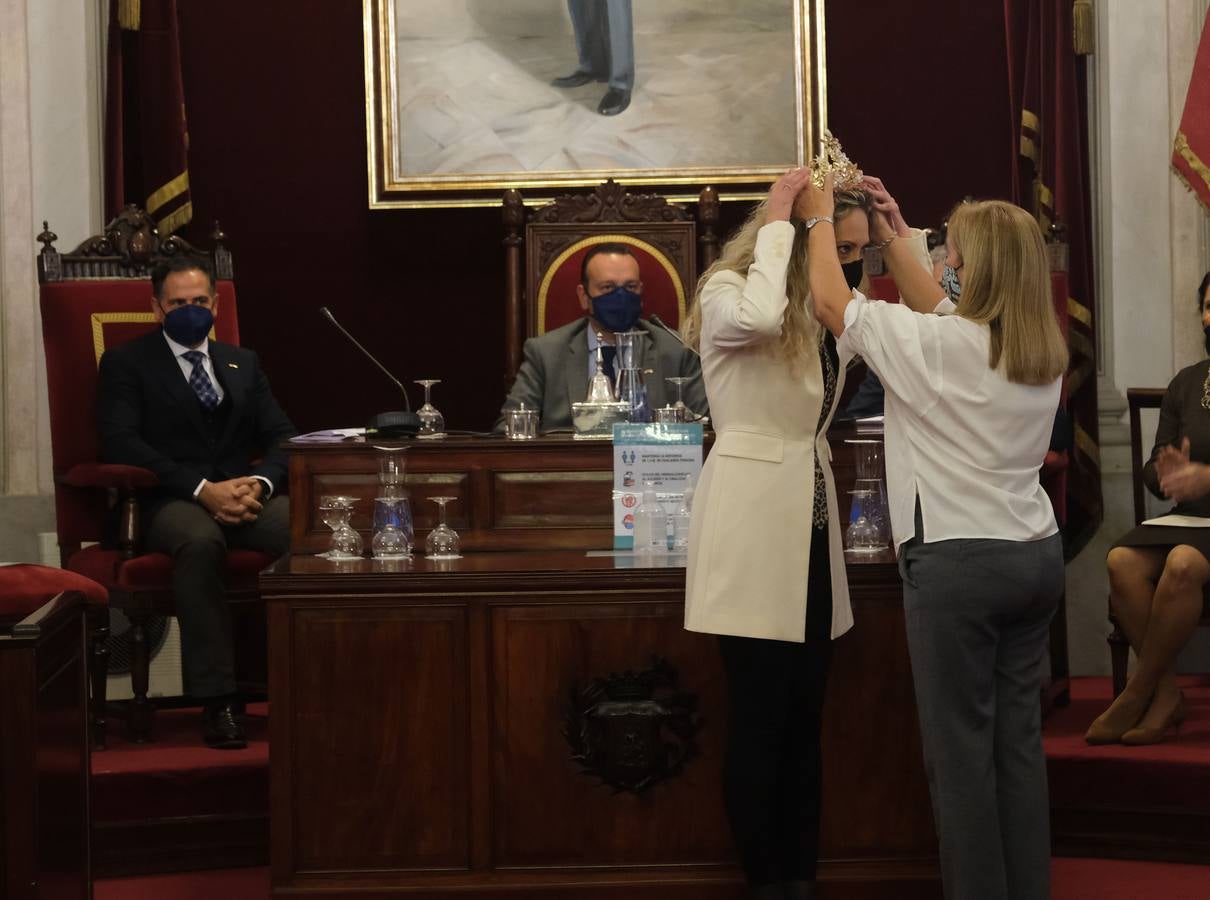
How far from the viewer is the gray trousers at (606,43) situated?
17.5 feet

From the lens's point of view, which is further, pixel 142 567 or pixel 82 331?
pixel 82 331

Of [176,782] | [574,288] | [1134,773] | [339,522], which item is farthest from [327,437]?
[1134,773]

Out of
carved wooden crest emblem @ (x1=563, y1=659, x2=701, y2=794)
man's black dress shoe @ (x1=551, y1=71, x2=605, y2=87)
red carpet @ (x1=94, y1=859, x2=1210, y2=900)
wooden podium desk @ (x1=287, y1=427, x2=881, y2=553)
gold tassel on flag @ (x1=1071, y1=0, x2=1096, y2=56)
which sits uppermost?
gold tassel on flag @ (x1=1071, y1=0, x2=1096, y2=56)

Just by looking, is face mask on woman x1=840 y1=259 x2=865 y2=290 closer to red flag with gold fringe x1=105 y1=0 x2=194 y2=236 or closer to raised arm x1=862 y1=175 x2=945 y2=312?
raised arm x1=862 y1=175 x2=945 y2=312

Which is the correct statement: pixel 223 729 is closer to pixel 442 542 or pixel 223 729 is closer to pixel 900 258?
pixel 442 542

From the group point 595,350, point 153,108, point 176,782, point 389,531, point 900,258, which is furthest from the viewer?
point 153,108

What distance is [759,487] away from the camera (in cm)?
274

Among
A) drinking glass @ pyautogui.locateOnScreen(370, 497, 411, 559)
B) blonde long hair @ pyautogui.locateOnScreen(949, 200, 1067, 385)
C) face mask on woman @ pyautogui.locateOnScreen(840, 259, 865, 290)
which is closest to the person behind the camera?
blonde long hair @ pyautogui.locateOnScreen(949, 200, 1067, 385)

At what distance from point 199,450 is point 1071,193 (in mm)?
2761

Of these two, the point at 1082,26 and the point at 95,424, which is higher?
the point at 1082,26

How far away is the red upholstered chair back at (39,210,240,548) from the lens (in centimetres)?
431

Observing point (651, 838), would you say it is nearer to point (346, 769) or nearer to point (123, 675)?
point (346, 769)

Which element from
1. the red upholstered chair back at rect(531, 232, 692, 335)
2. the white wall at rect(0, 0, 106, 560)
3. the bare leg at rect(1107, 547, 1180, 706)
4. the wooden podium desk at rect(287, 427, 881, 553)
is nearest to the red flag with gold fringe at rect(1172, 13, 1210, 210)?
the bare leg at rect(1107, 547, 1180, 706)

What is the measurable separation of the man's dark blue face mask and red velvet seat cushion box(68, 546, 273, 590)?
111cm
